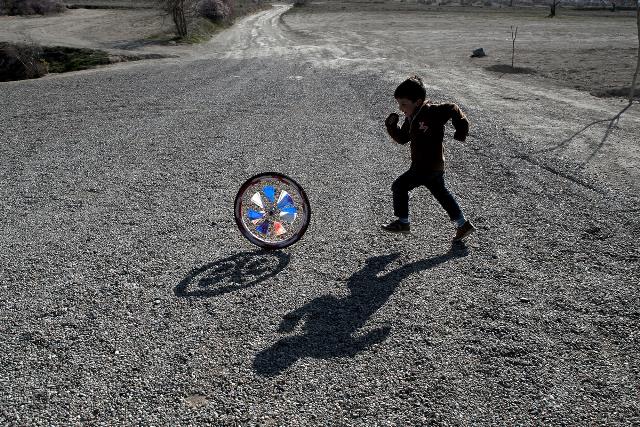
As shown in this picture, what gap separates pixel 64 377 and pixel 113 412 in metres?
0.59

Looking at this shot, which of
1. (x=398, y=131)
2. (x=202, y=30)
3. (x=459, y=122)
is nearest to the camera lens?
(x=459, y=122)

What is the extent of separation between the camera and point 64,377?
12.6 ft

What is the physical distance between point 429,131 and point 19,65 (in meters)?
21.6

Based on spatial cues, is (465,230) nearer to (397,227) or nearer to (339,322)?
(397,227)

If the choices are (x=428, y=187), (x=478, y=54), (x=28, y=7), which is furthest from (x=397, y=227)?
(x=28, y=7)

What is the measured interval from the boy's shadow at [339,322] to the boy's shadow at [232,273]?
0.75 m

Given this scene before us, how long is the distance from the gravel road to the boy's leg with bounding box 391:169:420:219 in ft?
1.13

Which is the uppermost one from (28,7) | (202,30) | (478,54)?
(28,7)

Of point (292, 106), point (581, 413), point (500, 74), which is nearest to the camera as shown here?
point (581, 413)

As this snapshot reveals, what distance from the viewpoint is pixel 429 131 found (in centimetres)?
556

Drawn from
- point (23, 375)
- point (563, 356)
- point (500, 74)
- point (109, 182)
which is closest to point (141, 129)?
point (109, 182)

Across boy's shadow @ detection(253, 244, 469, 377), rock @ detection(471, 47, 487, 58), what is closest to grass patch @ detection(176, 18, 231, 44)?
rock @ detection(471, 47, 487, 58)

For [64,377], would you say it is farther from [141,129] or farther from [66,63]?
[66,63]

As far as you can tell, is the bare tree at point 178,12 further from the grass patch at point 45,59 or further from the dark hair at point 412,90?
the dark hair at point 412,90
